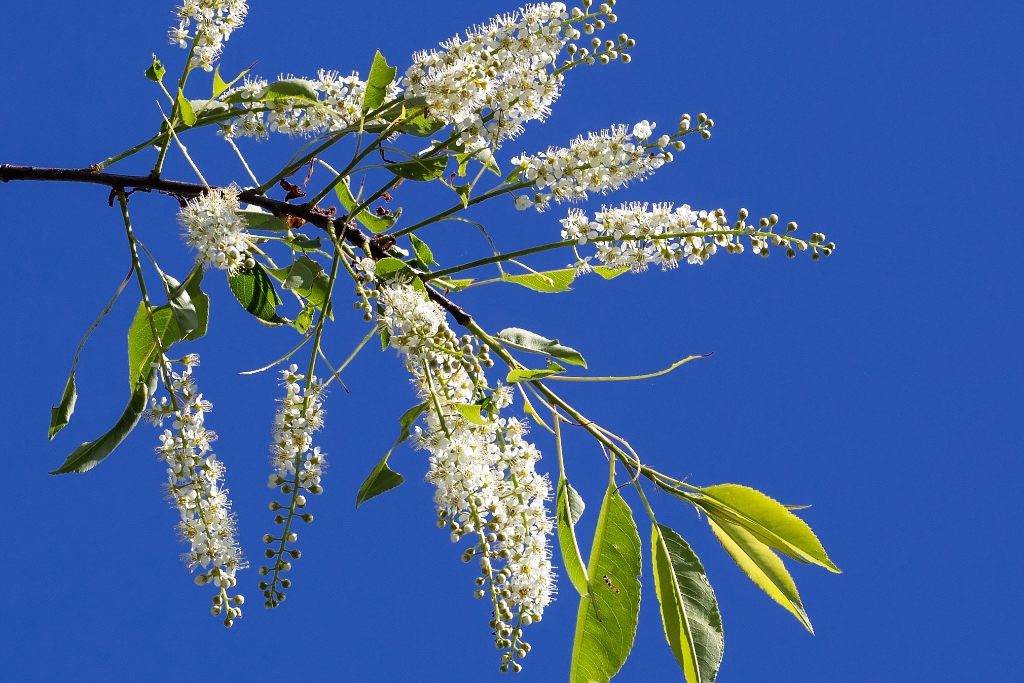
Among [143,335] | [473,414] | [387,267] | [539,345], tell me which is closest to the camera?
[473,414]

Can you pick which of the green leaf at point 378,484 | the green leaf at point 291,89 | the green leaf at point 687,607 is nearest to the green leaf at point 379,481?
the green leaf at point 378,484

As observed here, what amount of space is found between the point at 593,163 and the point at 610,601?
2.55 ft

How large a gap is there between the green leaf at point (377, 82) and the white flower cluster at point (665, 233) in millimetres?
387

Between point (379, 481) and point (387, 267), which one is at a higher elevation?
point (387, 267)

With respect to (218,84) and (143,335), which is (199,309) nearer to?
(143,335)

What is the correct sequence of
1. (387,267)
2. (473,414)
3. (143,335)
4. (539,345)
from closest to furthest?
(473,414), (387,267), (539,345), (143,335)

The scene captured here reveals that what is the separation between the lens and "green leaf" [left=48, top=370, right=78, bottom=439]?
6.10ft

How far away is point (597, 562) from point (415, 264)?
2.04ft

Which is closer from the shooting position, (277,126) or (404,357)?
(404,357)

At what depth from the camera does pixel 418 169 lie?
5.78 feet

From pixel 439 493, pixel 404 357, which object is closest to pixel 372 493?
pixel 439 493

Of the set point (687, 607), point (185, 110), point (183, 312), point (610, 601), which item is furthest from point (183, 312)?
point (687, 607)

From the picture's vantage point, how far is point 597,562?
173 centimetres

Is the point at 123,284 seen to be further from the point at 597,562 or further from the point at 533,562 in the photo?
the point at 597,562
